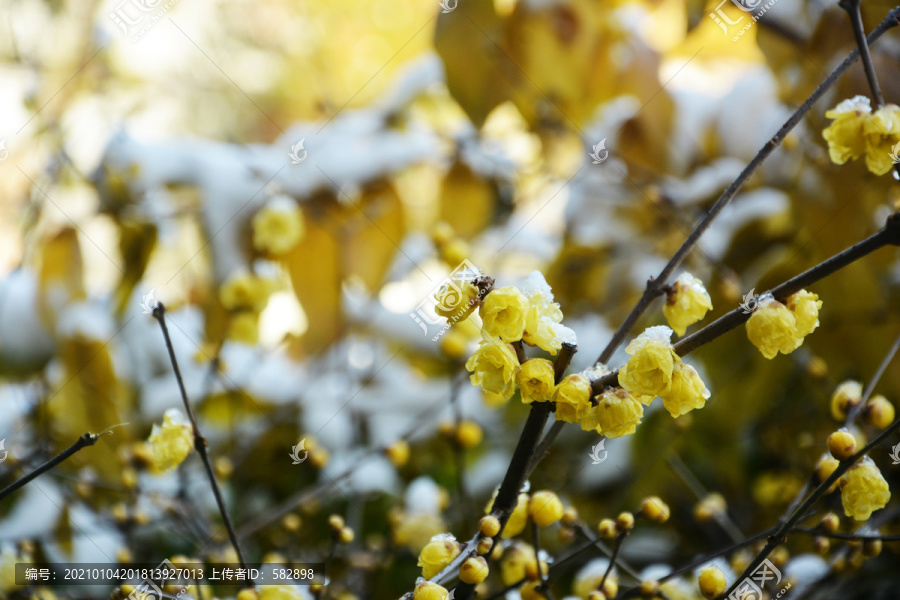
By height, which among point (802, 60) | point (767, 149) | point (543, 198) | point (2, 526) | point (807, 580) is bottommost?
point (807, 580)

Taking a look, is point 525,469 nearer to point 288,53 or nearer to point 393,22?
point 393,22

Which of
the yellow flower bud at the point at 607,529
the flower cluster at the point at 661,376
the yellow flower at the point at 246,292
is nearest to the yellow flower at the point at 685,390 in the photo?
the flower cluster at the point at 661,376

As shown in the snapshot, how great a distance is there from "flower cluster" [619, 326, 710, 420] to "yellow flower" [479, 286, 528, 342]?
0.04m

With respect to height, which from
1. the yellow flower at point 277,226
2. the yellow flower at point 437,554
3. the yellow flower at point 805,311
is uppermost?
the yellow flower at point 277,226

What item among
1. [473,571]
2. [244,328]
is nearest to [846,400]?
[473,571]

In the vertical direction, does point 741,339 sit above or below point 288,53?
below

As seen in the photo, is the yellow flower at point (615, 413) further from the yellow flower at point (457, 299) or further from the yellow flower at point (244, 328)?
the yellow flower at point (244, 328)

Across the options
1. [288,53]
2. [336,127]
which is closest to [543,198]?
[336,127]

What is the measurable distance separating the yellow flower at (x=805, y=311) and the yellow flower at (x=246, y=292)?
1.37 feet

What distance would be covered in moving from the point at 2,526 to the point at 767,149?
65cm

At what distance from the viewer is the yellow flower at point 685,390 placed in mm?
241

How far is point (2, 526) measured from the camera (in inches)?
21.8

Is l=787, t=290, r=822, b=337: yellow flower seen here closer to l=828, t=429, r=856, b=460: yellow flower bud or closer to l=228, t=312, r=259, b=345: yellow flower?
l=828, t=429, r=856, b=460: yellow flower bud

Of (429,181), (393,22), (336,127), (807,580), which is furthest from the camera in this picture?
(393,22)
